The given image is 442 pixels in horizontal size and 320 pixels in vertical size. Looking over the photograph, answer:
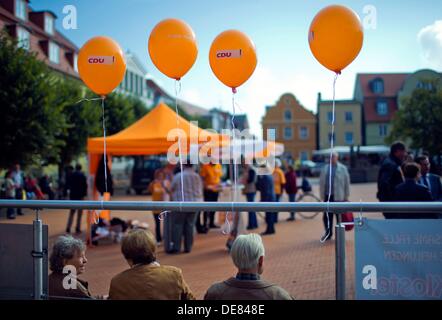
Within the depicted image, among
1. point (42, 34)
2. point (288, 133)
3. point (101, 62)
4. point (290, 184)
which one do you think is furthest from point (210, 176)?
point (288, 133)

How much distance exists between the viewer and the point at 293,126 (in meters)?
60.2

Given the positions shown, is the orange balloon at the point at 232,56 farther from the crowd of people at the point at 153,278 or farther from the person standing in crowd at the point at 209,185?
the person standing in crowd at the point at 209,185

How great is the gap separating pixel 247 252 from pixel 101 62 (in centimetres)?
355

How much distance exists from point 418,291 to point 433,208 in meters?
0.48

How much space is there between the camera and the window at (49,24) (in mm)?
32459

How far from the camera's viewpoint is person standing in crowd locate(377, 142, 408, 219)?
6.13 meters

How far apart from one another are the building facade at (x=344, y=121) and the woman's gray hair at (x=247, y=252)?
55.4m

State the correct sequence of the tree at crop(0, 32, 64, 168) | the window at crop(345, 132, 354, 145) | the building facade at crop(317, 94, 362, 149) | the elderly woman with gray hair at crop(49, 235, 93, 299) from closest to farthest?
the elderly woman with gray hair at crop(49, 235, 93, 299), the tree at crop(0, 32, 64, 168), the building facade at crop(317, 94, 362, 149), the window at crop(345, 132, 354, 145)

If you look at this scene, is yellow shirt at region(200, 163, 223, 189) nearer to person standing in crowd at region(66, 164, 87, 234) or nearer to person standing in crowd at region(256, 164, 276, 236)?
person standing in crowd at region(256, 164, 276, 236)

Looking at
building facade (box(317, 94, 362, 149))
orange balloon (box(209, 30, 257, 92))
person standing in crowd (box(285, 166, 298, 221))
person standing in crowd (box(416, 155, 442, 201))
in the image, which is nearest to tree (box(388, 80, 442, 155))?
person standing in crowd (box(285, 166, 298, 221))

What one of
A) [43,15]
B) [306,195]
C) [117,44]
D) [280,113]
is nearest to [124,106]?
[43,15]

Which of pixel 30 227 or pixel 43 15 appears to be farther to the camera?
pixel 43 15

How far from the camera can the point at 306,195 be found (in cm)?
1405
